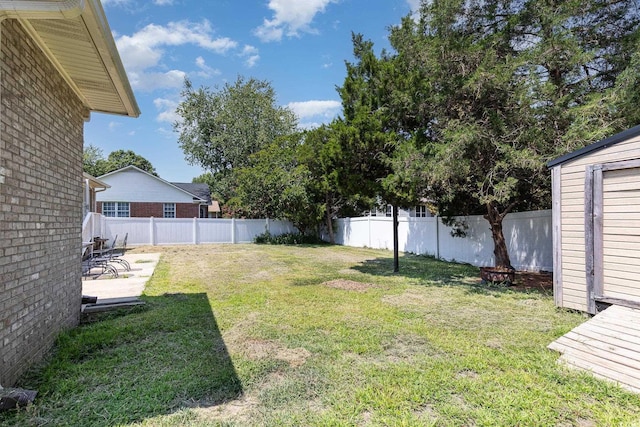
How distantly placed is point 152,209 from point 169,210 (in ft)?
3.46

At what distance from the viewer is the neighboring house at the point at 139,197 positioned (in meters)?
21.3

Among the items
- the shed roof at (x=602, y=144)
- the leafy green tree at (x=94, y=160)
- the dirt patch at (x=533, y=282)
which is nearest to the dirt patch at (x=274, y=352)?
the shed roof at (x=602, y=144)

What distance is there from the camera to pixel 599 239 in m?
4.88

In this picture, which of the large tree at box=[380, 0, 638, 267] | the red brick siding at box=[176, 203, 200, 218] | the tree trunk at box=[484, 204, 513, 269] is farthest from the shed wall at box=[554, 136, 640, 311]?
the red brick siding at box=[176, 203, 200, 218]

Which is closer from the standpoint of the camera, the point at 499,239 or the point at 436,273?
the point at 499,239

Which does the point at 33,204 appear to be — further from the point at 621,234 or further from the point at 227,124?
the point at 227,124

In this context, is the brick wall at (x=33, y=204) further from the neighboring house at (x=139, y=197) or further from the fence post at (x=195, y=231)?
the neighboring house at (x=139, y=197)

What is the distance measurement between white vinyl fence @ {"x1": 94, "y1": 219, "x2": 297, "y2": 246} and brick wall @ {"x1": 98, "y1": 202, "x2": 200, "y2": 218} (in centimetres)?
529

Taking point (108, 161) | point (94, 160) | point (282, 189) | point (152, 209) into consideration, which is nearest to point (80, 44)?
point (282, 189)

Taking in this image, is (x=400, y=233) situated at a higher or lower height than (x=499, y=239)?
lower

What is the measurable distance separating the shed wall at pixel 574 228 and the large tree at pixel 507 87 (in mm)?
924

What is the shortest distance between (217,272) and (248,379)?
6.76 metres

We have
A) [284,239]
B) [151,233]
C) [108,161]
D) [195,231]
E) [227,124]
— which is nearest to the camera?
[151,233]

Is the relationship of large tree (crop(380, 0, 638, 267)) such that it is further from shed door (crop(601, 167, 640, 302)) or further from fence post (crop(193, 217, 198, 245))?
fence post (crop(193, 217, 198, 245))
